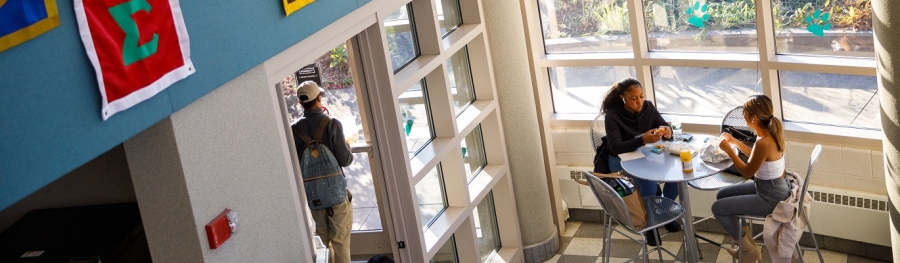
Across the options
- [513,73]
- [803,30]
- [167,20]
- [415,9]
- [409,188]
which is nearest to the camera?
[167,20]

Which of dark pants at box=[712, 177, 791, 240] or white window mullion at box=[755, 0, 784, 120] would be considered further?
white window mullion at box=[755, 0, 784, 120]

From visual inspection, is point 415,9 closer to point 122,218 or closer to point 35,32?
point 122,218

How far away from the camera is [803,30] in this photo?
589 centimetres

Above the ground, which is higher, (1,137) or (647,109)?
(1,137)

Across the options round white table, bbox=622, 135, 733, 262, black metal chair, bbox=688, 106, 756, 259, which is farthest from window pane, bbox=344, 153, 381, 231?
black metal chair, bbox=688, 106, 756, 259

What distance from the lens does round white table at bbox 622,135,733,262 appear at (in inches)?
205

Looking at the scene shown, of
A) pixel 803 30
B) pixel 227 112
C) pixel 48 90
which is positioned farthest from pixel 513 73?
pixel 48 90

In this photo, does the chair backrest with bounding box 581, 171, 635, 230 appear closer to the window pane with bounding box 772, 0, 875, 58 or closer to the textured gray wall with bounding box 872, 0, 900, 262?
the textured gray wall with bounding box 872, 0, 900, 262

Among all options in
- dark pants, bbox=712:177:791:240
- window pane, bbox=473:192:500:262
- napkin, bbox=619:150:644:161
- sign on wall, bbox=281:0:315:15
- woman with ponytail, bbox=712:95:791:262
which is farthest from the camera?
window pane, bbox=473:192:500:262

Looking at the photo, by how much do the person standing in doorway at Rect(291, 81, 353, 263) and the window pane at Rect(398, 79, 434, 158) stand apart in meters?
0.38

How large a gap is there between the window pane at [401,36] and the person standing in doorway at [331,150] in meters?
0.50

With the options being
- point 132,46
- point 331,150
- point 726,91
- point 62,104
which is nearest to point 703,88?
point 726,91

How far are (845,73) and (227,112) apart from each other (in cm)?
401

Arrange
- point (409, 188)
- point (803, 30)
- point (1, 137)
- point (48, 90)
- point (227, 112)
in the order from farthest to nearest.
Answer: point (803, 30)
point (409, 188)
point (227, 112)
point (48, 90)
point (1, 137)
